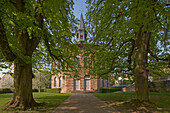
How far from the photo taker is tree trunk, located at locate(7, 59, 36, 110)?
27.2 ft

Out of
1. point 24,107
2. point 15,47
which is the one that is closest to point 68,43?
point 15,47

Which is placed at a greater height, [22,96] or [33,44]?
[33,44]

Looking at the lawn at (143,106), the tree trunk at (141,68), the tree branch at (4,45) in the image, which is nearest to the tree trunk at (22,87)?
the tree branch at (4,45)

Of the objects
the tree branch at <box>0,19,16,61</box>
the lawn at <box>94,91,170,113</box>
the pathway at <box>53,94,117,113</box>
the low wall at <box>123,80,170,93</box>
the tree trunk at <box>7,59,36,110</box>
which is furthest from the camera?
the low wall at <box>123,80,170,93</box>

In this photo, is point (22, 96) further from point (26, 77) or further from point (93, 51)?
point (93, 51)

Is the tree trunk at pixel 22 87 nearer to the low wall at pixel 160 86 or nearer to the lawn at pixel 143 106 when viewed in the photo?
the lawn at pixel 143 106

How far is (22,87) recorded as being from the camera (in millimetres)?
8469

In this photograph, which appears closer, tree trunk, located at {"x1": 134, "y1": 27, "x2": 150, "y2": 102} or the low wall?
tree trunk, located at {"x1": 134, "y1": 27, "x2": 150, "y2": 102}

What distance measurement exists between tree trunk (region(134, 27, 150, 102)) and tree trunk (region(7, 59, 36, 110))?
7.41 meters

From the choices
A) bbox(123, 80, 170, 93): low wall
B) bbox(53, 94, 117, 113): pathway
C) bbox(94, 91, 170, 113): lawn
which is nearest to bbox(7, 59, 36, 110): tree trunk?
bbox(53, 94, 117, 113): pathway

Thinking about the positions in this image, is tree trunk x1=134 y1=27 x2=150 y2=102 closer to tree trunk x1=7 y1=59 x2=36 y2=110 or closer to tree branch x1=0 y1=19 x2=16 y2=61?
tree trunk x1=7 y1=59 x2=36 y2=110

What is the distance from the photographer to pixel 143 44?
9.85 meters

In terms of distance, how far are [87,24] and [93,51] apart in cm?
253

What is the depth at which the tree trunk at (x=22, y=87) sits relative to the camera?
27.2 feet
